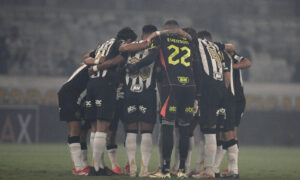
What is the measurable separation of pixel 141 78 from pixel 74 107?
1.17 metres

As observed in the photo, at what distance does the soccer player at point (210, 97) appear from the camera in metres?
8.76

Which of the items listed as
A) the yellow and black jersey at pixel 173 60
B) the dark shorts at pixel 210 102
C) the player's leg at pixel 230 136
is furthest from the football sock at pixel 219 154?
the yellow and black jersey at pixel 173 60

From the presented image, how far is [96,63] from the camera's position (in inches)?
350

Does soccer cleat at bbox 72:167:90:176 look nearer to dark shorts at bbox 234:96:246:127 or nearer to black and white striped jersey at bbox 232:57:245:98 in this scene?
dark shorts at bbox 234:96:246:127

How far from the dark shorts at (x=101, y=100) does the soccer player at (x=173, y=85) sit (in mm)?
543

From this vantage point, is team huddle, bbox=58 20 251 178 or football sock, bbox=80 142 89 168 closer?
team huddle, bbox=58 20 251 178

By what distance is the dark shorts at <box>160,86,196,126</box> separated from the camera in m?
8.30

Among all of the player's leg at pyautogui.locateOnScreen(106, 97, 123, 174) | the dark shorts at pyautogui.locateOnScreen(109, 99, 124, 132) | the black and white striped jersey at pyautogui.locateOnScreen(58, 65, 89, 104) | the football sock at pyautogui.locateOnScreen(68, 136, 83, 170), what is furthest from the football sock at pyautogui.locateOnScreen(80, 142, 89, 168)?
the black and white striped jersey at pyautogui.locateOnScreen(58, 65, 89, 104)

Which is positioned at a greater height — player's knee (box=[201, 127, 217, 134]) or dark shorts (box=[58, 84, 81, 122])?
dark shorts (box=[58, 84, 81, 122])

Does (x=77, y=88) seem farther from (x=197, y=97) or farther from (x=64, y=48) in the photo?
(x=64, y=48)

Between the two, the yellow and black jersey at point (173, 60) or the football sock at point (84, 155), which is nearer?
the yellow and black jersey at point (173, 60)

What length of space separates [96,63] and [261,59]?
22.2 metres

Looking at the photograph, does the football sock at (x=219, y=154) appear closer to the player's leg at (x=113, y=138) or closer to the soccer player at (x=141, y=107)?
Answer: the soccer player at (x=141, y=107)

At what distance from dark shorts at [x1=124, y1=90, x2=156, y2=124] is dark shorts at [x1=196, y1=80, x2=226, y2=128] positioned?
725mm
